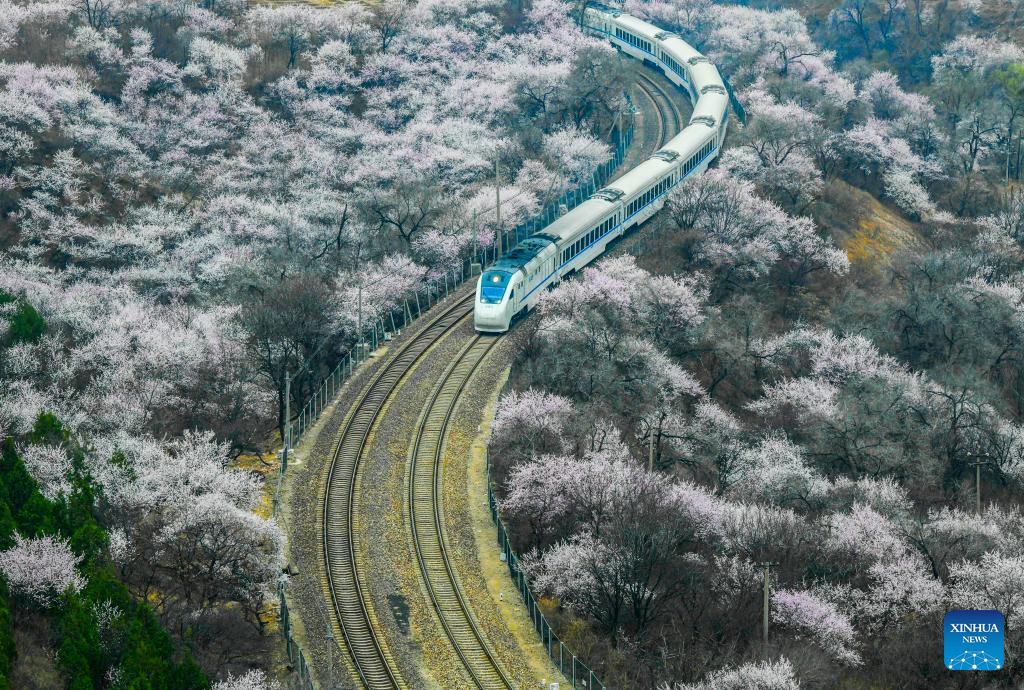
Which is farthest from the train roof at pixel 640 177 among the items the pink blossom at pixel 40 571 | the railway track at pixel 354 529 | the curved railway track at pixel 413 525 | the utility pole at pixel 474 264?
the pink blossom at pixel 40 571

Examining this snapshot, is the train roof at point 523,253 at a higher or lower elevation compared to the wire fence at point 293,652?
higher

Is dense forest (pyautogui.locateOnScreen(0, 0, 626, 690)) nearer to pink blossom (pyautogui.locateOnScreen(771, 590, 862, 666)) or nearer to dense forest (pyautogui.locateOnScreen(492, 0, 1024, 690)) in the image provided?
dense forest (pyautogui.locateOnScreen(492, 0, 1024, 690))

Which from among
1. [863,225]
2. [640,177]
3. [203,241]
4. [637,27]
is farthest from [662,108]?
[203,241]

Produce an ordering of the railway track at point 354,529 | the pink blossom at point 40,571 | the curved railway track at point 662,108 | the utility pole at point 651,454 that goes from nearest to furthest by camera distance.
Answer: the pink blossom at point 40,571, the railway track at point 354,529, the utility pole at point 651,454, the curved railway track at point 662,108

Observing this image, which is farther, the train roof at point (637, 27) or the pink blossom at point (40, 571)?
the train roof at point (637, 27)

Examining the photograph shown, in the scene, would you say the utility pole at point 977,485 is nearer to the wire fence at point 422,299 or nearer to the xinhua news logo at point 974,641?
the xinhua news logo at point 974,641

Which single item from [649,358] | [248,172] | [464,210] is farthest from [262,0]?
[649,358]

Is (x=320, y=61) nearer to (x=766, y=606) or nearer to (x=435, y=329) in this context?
(x=435, y=329)
